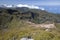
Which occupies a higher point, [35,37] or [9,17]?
[35,37]

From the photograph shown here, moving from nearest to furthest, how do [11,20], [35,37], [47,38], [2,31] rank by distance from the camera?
[47,38]
[35,37]
[2,31]
[11,20]

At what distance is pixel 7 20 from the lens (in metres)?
109

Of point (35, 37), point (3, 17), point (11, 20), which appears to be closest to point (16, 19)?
point (11, 20)

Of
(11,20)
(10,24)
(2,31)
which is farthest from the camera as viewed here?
(11,20)

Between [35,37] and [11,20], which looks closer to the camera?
[35,37]

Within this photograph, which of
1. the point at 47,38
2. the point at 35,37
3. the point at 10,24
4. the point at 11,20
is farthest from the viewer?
the point at 11,20

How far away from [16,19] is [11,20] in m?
2.75

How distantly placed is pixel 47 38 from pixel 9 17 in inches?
2592

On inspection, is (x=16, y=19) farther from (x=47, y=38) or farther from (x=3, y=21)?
(x=47, y=38)

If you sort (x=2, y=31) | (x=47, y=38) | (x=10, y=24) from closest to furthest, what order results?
(x=47, y=38), (x=2, y=31), (x=10, y=24)

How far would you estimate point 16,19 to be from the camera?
4277 inches

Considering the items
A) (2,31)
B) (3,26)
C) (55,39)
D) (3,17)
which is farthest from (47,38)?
(3,17)

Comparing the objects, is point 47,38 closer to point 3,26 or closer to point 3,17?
point 3,26

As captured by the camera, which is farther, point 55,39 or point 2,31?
point 2,31
